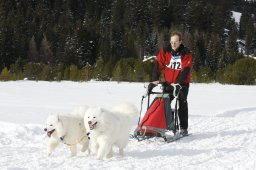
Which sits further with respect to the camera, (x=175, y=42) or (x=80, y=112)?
(x=175, y=42)

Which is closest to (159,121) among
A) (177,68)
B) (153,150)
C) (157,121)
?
(157,121)

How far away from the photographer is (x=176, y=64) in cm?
730

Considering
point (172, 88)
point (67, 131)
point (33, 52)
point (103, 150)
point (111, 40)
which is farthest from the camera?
point (111, 40)

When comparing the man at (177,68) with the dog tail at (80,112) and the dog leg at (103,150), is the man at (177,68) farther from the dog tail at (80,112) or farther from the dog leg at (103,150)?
the dog leg at (103,150)

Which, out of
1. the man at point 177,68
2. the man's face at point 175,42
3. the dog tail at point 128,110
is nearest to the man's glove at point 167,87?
the man at point 177,68

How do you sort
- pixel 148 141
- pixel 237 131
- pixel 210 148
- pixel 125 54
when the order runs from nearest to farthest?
pixel 210 148 → pixel 148 141 → pixel 237 131 → pixel 125 54

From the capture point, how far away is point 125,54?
53.4 m

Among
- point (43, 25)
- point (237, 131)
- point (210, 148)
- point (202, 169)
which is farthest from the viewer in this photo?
point (43, 25)

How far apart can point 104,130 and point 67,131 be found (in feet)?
1.67

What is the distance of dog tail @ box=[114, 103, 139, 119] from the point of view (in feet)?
20.1

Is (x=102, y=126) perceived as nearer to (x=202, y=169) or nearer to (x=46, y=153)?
(x=46, y=153)

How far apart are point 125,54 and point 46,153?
47.8 metres

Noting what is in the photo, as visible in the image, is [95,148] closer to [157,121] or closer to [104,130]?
[104,130]

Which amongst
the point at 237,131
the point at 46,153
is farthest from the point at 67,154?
the point at 237,131
